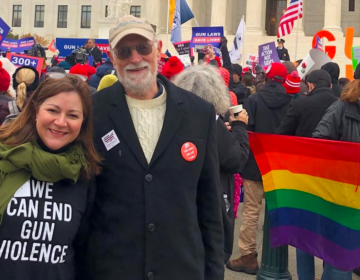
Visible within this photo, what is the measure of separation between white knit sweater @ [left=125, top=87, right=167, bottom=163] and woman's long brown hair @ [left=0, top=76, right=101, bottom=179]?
25cm

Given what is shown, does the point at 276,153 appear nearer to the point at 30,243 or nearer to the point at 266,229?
the point at 266,229

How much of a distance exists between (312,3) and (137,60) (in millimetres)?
46774

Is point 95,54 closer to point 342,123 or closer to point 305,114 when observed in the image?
point 305,114

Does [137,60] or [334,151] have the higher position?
[137,60]

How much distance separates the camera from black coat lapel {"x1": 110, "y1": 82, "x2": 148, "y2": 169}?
291 cm

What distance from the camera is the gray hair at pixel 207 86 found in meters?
4.28

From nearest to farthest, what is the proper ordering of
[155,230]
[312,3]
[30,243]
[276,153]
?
[30,243]
[155,230]
[276,153]
[312,3]

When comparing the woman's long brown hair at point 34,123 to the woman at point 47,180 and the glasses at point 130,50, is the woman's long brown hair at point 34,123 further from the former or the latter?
the glasses at point 130,50

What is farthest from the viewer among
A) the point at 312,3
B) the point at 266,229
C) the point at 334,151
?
the point at 312,3

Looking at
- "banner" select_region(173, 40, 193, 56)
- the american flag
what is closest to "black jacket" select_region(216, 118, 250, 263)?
"banner" select_region(173, 40, 193, 56)

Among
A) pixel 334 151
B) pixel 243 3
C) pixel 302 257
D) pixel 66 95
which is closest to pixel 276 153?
pixel 334 151

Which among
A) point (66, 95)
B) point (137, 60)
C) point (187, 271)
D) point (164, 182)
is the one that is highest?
point (137, 60)

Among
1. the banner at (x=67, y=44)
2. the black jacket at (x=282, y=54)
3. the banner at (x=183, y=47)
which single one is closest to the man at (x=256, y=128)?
the banner at (x=183, y=47)

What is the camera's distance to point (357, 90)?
512 cm
